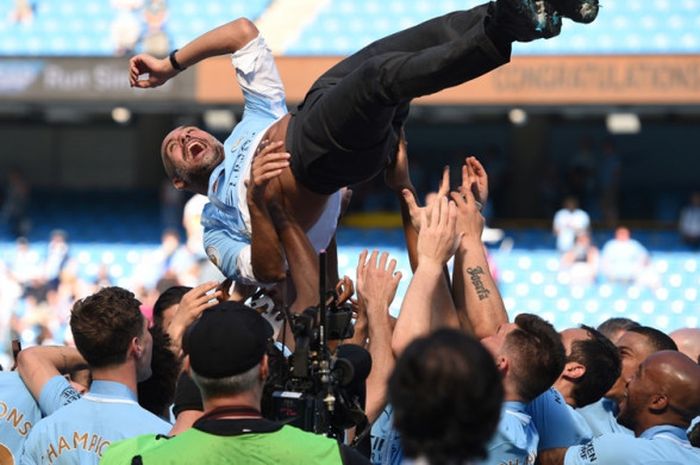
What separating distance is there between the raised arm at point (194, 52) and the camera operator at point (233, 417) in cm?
203

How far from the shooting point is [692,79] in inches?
670

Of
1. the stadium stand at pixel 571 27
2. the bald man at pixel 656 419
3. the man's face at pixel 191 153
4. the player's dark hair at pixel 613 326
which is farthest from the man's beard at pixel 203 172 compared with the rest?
the stadium stand at pixel 571 27

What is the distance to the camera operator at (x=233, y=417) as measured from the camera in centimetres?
295

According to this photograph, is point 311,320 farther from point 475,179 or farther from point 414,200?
point 475,179

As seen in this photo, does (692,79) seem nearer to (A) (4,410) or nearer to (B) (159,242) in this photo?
(B) (159,242)

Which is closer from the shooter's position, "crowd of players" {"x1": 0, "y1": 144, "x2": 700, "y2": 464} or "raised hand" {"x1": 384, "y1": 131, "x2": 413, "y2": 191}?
"crowd of players" {"x1": 0, "y1": 144, "x2": 700, "y2": 464}

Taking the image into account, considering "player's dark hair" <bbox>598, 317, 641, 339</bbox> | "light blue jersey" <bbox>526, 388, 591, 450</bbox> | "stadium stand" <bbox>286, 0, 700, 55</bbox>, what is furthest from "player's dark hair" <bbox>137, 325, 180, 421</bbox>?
"stadium stand" <bbox>286, 0, 700, 55</bbox>

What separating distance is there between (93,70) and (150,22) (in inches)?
47.6

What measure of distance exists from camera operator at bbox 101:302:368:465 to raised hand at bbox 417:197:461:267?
1077 millimetres

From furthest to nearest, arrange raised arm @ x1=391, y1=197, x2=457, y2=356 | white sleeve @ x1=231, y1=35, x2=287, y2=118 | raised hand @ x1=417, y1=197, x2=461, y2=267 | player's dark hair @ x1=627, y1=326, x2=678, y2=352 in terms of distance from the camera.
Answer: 1. player's dark hair @ x1=627, y1=326, x2=678, y2=352
2. white sleeve @ x1=231, y1=35, x2=287, y2=118
3. raised hand @ x1=417, y1=197, x2=461, y2=267
4. raised arm @ x1=391, y1=197, x2=457, y2=356

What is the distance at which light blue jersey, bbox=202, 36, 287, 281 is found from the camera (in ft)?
15.5

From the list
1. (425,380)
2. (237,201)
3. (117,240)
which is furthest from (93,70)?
(425,380)

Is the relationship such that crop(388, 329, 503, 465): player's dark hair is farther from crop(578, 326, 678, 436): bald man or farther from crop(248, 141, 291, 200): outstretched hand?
crop(578, 326, 678, 436): bald man

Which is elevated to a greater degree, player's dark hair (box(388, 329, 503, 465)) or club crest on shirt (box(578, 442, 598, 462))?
player's dark hair (box(388, 329, 503, 465))
